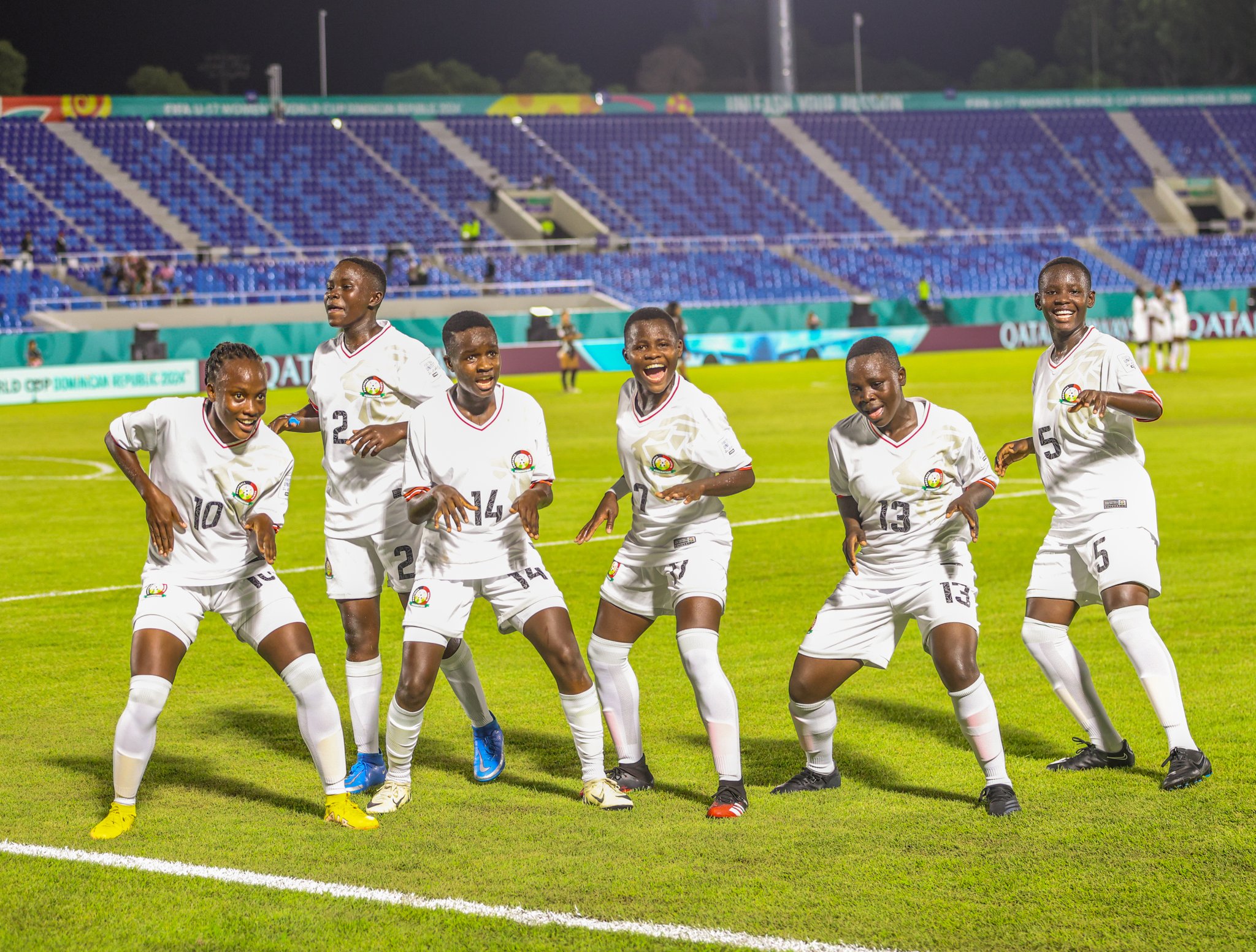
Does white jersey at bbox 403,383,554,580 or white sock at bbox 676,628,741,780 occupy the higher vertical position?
white jersey at bbox 403,383,554,580

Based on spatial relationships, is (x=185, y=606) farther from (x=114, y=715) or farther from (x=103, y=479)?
(x=103, y=479)

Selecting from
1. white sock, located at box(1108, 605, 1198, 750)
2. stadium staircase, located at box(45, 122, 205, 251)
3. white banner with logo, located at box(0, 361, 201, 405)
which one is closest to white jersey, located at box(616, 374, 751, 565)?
white sock, located at box(1108, 605, 1198, 750)

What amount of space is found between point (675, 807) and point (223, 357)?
2.61 metres

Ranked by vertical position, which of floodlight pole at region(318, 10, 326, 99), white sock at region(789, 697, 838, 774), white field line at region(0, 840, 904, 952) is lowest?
white field line at region(0, 840, 904, 952)

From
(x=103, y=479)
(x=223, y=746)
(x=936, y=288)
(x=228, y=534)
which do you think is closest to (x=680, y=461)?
(x=228, y=534)

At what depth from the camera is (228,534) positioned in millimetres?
6168

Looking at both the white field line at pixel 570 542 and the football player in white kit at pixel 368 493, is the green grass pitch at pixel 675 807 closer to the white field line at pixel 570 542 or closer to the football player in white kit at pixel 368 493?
the white field line at pixel 570 542

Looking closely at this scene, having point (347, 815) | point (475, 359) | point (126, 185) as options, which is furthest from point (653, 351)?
point (126, 185)

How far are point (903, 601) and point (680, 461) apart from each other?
43.0 inches

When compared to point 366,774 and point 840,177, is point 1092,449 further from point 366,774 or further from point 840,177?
point 840,177

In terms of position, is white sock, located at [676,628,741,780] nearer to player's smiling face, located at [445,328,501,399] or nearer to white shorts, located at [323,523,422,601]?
player's smiling face, located at [445,328,501,399]

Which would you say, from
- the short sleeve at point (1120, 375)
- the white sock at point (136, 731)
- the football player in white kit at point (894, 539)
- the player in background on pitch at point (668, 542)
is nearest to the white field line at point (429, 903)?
the white sock at point (136, 731)

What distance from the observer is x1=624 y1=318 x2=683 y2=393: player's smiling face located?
6.21 metres

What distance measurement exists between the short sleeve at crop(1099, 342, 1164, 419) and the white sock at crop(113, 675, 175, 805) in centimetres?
416
